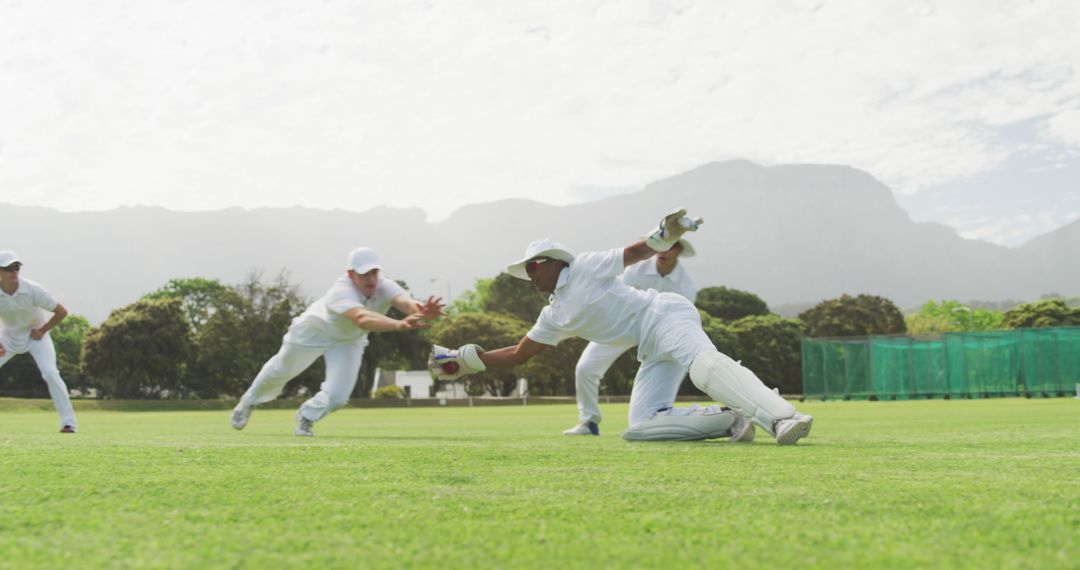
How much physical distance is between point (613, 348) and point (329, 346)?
9.81 ft

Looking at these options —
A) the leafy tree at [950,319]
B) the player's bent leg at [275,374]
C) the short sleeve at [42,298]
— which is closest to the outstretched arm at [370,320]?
the player's bent leg at [275,374]

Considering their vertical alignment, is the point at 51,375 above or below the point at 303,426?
above

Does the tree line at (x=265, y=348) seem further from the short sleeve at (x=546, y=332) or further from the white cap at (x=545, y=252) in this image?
the white cap at (x=545, y=252)

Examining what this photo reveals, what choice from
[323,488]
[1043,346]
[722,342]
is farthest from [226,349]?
[323,488]

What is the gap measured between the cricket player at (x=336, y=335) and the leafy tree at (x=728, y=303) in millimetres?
87240

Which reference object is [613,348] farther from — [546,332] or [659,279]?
[546,332]

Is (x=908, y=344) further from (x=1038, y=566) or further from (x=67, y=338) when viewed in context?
(x=67, y=338)

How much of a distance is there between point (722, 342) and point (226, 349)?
32.8 m

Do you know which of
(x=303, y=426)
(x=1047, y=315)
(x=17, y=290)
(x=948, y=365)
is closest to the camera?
(x=303, y=426)

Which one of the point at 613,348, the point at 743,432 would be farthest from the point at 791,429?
the point at 613,348

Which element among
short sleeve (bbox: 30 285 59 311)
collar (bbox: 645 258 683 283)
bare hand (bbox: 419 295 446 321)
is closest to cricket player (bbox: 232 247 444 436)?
bare hand (bbox: 419 295 446 321)

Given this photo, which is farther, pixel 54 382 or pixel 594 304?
pixel 54 382

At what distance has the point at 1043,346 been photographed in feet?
130

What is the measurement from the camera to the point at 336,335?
9406 millimetres
